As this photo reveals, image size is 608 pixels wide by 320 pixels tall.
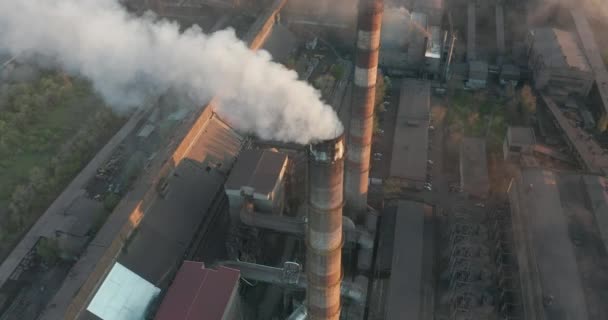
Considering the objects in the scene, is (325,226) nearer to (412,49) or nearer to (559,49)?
(412,49)

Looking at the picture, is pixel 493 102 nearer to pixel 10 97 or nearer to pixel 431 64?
pixel 431 64

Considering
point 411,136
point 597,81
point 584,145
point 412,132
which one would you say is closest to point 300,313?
point 411,136

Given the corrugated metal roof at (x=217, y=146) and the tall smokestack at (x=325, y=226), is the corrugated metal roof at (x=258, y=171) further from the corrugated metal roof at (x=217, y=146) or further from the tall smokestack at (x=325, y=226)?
the tall smokestack at (x=325, y=226)

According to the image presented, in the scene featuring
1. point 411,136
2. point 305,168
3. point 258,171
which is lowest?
point 258,171

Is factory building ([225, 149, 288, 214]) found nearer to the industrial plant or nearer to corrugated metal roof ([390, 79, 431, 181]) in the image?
the industrial plant

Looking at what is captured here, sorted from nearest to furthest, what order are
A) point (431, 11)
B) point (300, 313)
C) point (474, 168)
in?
1. point (300, 313)
2. point (474, 168)
3. point (431, 11)

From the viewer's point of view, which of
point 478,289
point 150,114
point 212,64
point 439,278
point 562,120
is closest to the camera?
point 478,289

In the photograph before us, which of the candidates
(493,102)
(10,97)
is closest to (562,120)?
(493,102)
